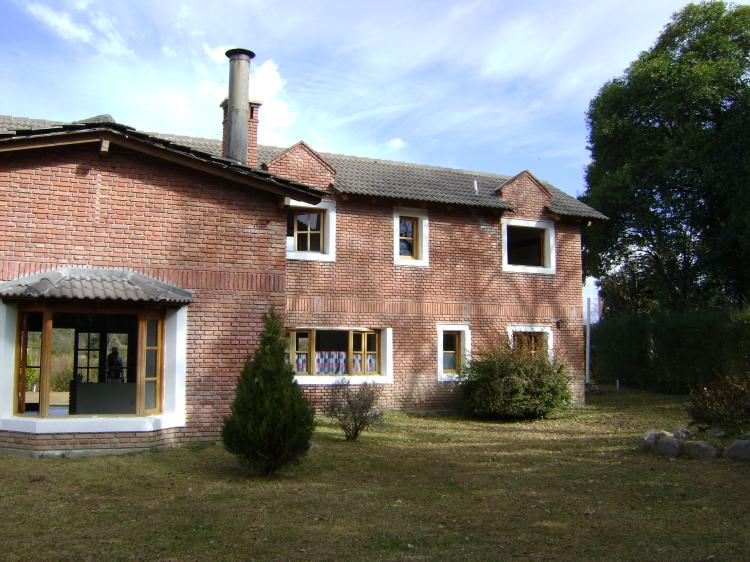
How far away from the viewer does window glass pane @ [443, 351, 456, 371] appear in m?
18.8

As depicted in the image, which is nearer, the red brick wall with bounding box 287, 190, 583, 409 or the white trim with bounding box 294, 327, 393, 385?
the red brick wall with bounding box 287, 190, 583, 409

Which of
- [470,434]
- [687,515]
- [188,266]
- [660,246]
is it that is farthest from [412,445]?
[660,246]

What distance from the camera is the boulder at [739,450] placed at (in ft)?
35.5

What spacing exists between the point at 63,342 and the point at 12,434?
1.81 meters

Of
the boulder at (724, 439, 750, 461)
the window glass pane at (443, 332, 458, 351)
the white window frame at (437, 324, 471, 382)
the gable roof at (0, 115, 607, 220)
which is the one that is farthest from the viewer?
the window glass pane at (443, 332, 458, 351)

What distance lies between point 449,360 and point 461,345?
0.50 metres

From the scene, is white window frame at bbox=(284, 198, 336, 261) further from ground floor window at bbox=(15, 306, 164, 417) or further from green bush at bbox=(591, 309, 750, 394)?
green bush at bbox=(591, 309, 750, 394)

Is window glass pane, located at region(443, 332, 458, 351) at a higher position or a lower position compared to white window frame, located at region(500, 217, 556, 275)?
lower

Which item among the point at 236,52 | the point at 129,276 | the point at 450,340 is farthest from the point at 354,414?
the point at 236,52

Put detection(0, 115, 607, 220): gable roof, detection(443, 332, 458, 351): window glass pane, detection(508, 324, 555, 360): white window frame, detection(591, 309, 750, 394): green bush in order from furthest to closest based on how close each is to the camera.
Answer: detection(591, 309, 750, 394): green bush → detection(508, 324, 555, 360): white window frame → detection(443, 332, 458, 351): window glass pane → detection(0, 115, 607, 220): gable roof

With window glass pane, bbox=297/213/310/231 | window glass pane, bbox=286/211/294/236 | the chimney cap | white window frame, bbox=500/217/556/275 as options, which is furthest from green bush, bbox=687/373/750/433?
the chimney cap

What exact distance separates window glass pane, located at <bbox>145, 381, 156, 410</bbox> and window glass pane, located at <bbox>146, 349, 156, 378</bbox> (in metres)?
0.13

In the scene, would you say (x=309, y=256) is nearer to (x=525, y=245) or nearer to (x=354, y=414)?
(x=354, y=414)

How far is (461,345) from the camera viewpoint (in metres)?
18.8
